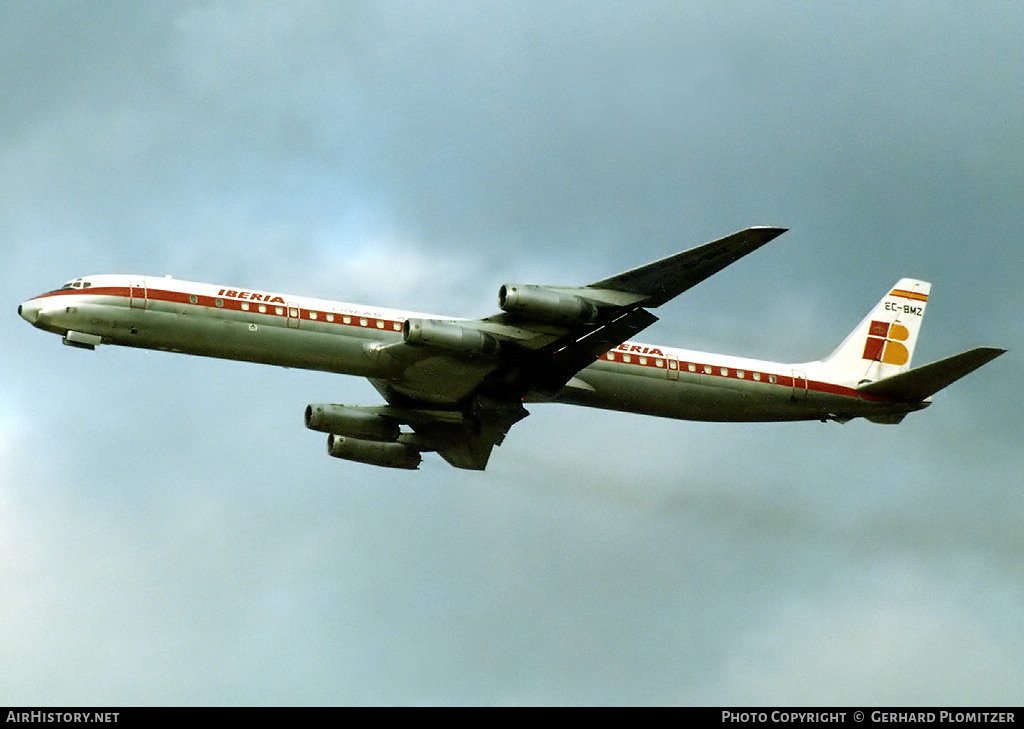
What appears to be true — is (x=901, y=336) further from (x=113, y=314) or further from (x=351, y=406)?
(x=113, y=314)

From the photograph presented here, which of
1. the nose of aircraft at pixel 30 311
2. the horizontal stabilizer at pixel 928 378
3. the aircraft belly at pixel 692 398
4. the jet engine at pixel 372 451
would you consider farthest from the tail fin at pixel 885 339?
the nose of aircraft at pixel 30 311

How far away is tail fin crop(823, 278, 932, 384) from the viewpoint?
6156 centimetres

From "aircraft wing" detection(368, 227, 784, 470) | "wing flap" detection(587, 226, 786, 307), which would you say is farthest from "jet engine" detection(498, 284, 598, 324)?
"wing flap" detection(587, 226, 786, 307)

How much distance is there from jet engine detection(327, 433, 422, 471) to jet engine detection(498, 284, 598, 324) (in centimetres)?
1356

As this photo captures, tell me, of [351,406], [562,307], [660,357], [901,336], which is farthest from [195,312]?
[901,336]

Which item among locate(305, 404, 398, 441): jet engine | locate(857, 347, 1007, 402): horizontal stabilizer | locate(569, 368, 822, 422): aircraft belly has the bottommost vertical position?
locate(305, 404, 398, 441): jet engine

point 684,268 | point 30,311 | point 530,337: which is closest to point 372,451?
point 530,337

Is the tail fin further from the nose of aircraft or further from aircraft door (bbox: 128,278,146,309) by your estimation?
the nose of aircraft

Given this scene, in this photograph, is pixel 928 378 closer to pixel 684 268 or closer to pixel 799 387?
pixel 799 387

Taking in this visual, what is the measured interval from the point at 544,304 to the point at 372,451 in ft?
48.3
